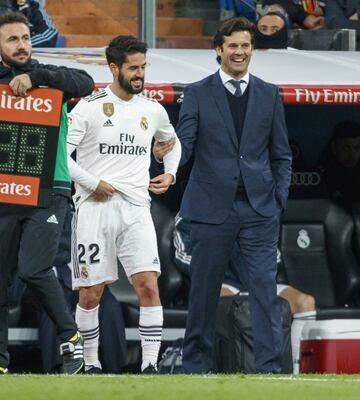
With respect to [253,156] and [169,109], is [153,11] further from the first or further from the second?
[253,156]

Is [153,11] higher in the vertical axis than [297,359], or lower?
higher

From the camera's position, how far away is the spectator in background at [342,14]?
45.1 ft

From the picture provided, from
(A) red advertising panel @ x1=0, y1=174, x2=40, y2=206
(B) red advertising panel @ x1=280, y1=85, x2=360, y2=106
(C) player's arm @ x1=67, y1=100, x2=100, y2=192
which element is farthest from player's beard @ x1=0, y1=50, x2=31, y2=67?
(B) red advertising panel @ x1=280, y1=85, x2=360, y2=106

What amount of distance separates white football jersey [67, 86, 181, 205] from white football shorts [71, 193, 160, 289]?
9cm

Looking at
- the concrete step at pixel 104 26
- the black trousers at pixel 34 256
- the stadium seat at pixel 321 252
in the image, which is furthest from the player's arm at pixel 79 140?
the concrete step at pixel 104 26

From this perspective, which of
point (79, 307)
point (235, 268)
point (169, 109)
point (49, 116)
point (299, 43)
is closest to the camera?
point (49, 116)

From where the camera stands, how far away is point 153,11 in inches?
485

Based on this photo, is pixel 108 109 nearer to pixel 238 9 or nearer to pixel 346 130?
pixel 346 130

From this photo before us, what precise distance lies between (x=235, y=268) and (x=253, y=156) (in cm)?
135

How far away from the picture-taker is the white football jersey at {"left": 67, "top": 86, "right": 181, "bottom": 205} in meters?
9.49

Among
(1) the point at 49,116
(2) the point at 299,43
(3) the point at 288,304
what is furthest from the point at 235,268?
(2) the point at 299,43

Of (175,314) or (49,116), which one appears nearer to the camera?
(49,116)

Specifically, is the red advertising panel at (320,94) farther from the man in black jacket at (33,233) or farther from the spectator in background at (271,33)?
the man in black jacket at (33,233)

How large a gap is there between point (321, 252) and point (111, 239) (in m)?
2.96
